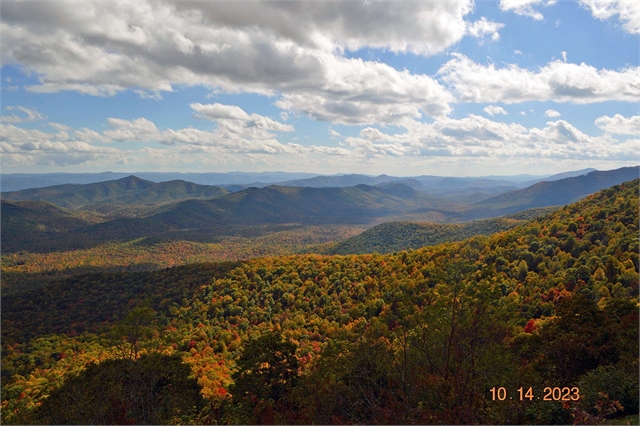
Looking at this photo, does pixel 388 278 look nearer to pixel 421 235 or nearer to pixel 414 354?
pixel 414 354

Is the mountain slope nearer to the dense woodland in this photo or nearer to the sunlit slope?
the sunlit slope

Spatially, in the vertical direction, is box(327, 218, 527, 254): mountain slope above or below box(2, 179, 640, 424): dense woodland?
below

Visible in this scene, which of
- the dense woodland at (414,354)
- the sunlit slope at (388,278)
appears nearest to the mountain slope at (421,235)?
the sunlit slope at (388,278)

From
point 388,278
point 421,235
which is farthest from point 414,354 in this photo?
point 421,235

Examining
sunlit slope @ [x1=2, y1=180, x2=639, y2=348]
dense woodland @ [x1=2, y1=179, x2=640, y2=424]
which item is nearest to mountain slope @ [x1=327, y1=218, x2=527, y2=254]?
sunlit slope @ [x1=2, y1=180, x2=639, y2=348]

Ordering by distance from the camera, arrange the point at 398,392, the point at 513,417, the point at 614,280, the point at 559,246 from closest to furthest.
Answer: the point at 513,417, the point at 398,392, the point at 614,280, the point at 559,246

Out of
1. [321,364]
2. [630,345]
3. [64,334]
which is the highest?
[630,345]

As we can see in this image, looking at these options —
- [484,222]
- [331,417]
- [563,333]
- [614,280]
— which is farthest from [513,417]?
[484,222]

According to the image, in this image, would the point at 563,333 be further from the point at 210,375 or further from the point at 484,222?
the point at 484,222
